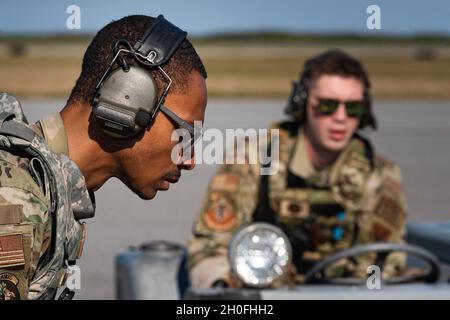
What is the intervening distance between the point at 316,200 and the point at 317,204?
0.02m

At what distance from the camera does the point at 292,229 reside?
5.02 m

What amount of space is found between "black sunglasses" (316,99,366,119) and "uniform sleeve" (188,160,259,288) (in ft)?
1.59

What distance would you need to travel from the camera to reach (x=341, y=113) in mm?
5301

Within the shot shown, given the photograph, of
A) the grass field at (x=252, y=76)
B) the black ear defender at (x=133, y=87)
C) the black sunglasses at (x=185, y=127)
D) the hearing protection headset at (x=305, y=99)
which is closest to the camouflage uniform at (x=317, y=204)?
the hearing protection headset at (x=305, y=99)

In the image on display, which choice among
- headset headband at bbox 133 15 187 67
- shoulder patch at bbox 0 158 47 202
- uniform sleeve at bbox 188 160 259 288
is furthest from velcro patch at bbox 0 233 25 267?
uniform sleeve at bbox 188 160 259 288

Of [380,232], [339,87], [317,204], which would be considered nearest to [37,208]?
[317,204]

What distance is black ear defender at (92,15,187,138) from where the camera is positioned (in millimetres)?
2664

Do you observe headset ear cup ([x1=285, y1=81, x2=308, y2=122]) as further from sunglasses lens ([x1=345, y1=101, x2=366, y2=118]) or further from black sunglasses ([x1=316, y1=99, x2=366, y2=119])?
sunglasses lens ([x1=345, y1=101, x2=366, y2=118])

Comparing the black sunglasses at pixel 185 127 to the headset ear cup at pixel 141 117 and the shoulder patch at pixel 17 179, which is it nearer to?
the headset ear cup at pixel 141 117

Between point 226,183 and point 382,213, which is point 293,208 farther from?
point 382,213

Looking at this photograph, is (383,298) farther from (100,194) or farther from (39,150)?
(100,194)

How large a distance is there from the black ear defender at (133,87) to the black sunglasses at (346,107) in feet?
8.77

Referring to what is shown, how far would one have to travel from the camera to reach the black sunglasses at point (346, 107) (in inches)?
208

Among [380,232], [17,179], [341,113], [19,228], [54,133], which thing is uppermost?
[341,113]
